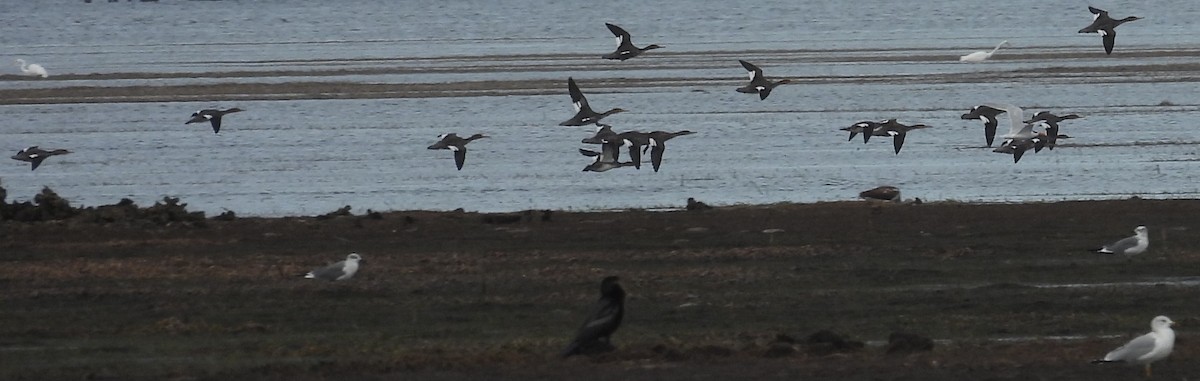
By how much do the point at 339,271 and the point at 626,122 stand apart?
19.5m

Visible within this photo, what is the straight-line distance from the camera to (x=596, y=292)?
13453mm

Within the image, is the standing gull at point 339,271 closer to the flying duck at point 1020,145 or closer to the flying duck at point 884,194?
the flying duck at point 884,194

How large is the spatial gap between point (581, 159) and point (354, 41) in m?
38.3

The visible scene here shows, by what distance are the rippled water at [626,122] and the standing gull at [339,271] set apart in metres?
7.20

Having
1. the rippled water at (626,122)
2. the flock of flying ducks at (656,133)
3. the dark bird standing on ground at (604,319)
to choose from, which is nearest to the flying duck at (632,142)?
the flock of flying ducks at (656,133)

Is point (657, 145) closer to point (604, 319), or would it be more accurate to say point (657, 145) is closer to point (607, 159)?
point (607, 159)

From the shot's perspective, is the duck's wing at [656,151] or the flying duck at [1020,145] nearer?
the flying duck at [1020,145]

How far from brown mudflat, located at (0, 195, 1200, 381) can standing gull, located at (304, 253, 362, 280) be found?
0.07 metres

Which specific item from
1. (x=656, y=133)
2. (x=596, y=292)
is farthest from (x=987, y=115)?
(x=596, y=292)

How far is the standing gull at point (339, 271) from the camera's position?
13.9 m

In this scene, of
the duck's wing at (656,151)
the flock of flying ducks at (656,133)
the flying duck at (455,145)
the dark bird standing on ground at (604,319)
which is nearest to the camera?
the dark bird standing on ground at (604,319)

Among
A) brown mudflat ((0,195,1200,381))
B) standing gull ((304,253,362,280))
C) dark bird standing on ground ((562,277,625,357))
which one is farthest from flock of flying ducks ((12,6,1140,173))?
dark bird standing on ground ((562,277,625,357))

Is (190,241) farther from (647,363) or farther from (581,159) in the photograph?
(581,159)

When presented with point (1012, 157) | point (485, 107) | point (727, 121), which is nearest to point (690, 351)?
point (1012, 157)
